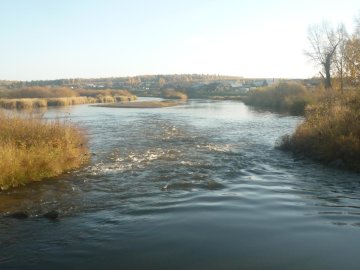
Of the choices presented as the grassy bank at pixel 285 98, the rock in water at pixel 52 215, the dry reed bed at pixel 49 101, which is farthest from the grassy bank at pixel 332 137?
the dry reed bed at pixel 49 101

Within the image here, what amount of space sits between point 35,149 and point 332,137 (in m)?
13.1

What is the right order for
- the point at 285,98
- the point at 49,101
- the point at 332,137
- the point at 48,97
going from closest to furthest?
the point at 332,137 < the point at 285,98 < the point at 49,101 < the point at 48,97

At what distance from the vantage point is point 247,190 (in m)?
14.9

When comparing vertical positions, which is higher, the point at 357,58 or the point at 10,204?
the point at 357,58

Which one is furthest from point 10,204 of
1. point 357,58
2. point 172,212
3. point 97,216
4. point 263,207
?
point 357,58

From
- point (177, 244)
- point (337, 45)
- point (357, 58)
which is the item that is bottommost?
point (177, 244)

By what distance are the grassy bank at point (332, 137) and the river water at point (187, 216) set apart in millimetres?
870

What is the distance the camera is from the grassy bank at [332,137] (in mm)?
18078

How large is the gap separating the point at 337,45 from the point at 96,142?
38058 mm

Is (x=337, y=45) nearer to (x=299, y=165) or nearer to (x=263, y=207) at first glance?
(x=299, y=165)

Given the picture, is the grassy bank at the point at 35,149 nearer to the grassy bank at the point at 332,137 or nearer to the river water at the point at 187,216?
the river water at the point at 187,216

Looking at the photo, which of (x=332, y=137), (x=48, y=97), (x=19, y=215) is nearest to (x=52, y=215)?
(x=19, y=215)

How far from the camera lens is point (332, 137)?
19.6 m

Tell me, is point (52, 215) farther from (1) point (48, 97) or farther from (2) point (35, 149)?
(1) point (48, 97)
